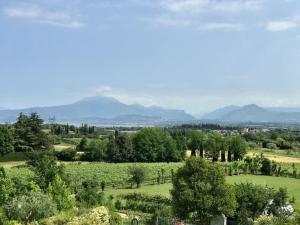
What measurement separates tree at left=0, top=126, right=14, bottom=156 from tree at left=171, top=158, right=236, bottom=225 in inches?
2414

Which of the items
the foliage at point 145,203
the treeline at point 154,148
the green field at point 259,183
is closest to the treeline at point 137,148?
the treeline at point 154,148

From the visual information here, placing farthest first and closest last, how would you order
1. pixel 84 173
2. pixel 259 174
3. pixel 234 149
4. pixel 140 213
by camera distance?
pixel 234 149 → pixel 259 174 → pixel 84 173 → pixel 140 213

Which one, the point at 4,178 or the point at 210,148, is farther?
the point at 210,148

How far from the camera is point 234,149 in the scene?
321 feet

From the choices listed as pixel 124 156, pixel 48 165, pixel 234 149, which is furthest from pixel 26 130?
pixel 48 165

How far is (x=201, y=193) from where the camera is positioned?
30953 mm

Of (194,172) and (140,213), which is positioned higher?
(194,172)

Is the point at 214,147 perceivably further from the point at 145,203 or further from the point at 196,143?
the point at 145,203

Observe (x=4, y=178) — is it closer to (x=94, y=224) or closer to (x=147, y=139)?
(x=94, y=224)

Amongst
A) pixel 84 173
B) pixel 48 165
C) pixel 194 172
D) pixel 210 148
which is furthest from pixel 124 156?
pixel 194 172

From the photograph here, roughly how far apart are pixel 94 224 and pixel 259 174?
55.3m

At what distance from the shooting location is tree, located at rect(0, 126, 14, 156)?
88.3m

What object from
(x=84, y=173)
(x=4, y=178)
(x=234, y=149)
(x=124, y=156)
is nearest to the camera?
(x=4, y=178)

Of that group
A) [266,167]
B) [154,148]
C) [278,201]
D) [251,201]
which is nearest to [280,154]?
[154,148]
